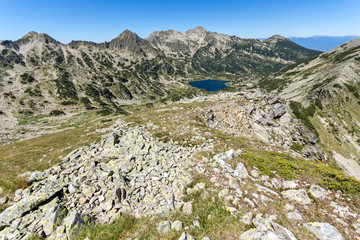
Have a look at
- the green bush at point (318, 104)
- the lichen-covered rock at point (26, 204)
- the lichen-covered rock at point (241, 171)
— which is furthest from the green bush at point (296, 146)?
the green bush at point (318, 104)

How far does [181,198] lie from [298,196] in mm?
8041

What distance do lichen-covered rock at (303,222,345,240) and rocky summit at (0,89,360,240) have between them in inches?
1.7

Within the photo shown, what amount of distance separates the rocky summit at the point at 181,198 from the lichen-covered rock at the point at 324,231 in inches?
1.7

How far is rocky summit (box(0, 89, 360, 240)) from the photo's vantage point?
306 inches

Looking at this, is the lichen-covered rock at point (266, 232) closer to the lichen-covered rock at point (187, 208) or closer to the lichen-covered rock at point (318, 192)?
the lichen-covered rock at point (187, 208)

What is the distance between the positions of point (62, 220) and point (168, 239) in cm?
743

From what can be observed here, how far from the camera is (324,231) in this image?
714cm

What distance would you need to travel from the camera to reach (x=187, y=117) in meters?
29.5

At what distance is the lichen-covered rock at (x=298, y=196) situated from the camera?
371 inches

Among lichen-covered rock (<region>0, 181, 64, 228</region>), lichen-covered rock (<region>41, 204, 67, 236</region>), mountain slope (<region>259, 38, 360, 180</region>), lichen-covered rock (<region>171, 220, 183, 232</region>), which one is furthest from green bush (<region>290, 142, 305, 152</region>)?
mountain slope (<region>259, 38, 360, 180</region>)

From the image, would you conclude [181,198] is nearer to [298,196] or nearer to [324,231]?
[324,231]

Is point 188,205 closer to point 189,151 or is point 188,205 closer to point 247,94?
point 189,151

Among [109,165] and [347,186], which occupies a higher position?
[109,165]

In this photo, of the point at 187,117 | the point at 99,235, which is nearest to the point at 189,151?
the point at 99,235
